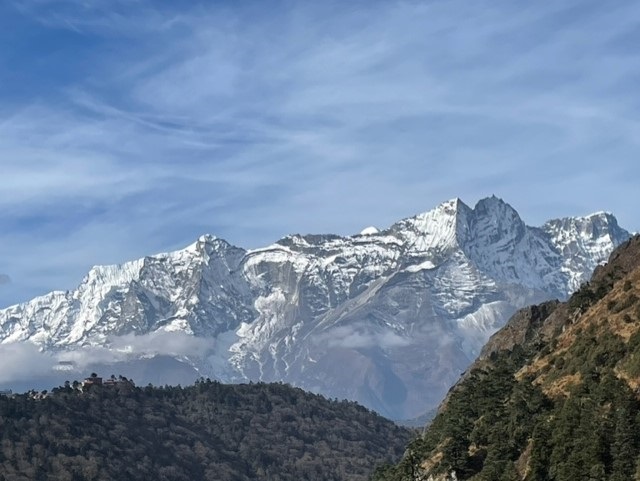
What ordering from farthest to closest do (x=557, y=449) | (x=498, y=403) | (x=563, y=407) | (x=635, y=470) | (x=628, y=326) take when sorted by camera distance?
(x=498, y=403)
(x=628, y=326)
(x=563, y=407)
(x=557, y=449)
(x=635, y=470)

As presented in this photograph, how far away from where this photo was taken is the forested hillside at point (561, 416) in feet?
398

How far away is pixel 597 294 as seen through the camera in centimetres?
18725

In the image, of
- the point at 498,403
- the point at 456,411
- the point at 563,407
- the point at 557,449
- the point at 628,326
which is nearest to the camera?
the point at 557,449

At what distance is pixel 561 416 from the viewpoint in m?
133

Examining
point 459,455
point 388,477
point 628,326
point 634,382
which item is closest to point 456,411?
point 388,477

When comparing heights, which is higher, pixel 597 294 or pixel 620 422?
pixel 597 294

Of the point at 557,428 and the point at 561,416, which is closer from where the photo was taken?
the point at 557,428

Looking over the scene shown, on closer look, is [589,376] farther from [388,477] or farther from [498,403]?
[388,477]

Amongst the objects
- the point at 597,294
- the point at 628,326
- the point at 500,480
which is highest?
the point at 597,294

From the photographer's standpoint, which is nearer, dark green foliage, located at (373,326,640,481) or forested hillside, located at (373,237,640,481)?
dark green foliage, located at (373,326,640,481)

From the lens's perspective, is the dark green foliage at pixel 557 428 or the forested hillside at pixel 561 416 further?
the forested hillside at pixel 561 416

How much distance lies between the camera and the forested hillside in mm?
121250

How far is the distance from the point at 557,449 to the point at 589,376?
13.7 metres

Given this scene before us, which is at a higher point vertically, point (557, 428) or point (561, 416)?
point (561, 416)
